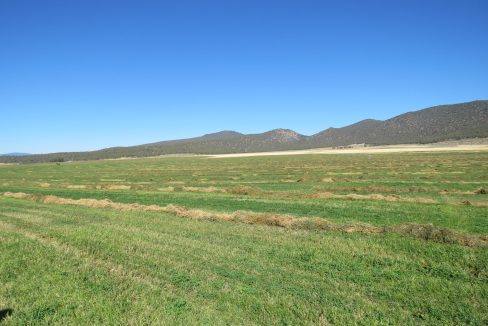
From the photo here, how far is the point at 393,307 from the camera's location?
8.59 m

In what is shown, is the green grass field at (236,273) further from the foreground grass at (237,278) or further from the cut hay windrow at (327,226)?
the cut hay windrow at (327,226)

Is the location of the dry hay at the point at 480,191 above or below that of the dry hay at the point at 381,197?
below

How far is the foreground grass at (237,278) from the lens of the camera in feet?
27.6

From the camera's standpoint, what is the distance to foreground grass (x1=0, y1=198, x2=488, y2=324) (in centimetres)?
841

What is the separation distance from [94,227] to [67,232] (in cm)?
165

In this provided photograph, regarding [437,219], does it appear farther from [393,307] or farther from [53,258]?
[53,258]

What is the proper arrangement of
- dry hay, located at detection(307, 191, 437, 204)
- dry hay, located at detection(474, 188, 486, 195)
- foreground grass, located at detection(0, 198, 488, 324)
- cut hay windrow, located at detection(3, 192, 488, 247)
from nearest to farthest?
1. foreground grass, located at detection(0, 198, 488, 324)
2. cut hay windrow, located at detection(3, 192, 488, 247)
3. dry hay, located at detection(307, 191, 437, 204)
4. dry hay, located at detection(474, 188, 486, 195)

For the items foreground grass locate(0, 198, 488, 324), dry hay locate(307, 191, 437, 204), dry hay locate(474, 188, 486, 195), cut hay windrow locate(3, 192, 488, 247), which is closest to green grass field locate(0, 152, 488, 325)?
foreground grass locate(0, 198, 488, 324)

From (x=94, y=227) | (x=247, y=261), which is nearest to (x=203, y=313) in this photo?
(x=247, y=261)

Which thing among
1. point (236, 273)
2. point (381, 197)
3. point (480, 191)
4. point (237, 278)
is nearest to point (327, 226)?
point (236, 273)

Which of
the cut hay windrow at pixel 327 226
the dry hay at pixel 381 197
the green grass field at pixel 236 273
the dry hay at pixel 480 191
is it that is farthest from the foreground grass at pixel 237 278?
the dry hay at pixel 480 191

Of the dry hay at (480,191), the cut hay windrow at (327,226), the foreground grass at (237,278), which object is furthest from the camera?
the dry hay at (480,191)

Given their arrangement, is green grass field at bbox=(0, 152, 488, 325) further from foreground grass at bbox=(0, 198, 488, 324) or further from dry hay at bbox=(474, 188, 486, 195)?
dry hay at bbox=(474, 188, 486, 195)

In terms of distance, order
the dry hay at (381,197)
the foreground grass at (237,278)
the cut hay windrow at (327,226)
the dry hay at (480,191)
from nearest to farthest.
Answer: the foreground grass at (237,278), the cut hay windrow at (327,226), the dry hay at (381,197), the dry hay at (480,191)
